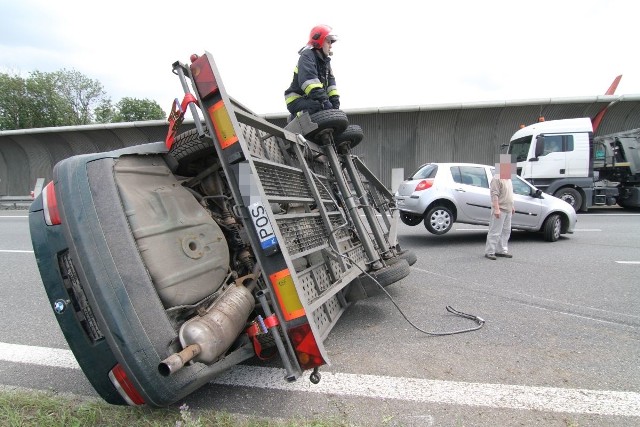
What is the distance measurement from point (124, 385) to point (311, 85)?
2.72 meters

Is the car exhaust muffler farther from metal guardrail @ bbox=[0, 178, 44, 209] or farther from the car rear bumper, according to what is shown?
metal guardrail @ bbox=[0, 178, 44, 209]

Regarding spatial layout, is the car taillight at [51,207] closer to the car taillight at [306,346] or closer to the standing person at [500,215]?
the car taillight at [306,346]

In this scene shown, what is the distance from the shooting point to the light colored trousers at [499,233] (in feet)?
18.1

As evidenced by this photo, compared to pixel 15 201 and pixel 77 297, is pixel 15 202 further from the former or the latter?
pixel 77 297

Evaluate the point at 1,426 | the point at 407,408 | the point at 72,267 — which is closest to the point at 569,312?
the point at 407,408

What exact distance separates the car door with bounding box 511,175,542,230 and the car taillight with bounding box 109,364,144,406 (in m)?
6.89

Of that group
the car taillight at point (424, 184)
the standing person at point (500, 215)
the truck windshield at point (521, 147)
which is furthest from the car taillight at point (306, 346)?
the truck windshield at point (521, 147)

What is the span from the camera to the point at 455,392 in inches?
82.4

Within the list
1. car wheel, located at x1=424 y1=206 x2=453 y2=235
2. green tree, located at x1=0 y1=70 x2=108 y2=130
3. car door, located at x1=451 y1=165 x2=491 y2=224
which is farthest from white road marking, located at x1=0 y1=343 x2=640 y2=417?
green tree, located at x1=0 y1=70 x2=108 y2=130

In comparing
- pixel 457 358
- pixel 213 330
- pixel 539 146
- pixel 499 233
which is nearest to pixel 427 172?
pixel 499 233

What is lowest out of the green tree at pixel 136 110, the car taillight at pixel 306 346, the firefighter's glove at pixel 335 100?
the car taillight at pixel 306 346

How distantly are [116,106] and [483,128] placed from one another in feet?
145

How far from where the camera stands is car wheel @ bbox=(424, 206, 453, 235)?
22.5ft

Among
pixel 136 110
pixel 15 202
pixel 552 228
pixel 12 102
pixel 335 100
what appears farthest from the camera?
pixel 136 110
